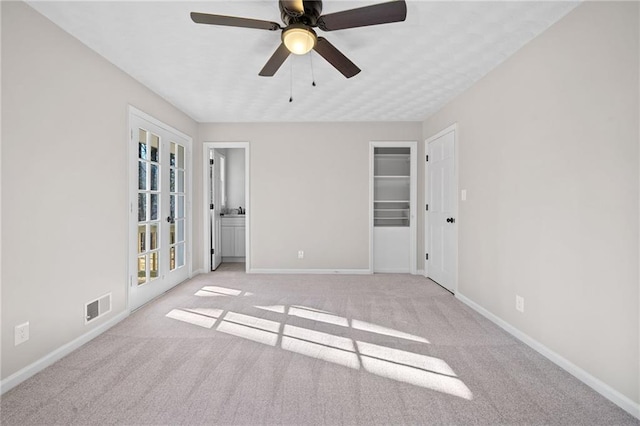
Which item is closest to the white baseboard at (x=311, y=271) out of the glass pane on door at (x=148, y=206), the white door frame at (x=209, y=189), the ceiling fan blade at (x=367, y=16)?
the white door frame at (x=209, y=189)

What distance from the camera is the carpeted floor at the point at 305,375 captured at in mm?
1693

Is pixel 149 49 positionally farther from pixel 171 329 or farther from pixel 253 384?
pixel 253 384

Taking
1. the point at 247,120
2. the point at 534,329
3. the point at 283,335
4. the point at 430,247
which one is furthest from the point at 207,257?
the point at 534,329

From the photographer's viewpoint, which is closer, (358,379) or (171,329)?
(358,379)

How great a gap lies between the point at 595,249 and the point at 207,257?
4.86m

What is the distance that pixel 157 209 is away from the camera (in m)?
3.81

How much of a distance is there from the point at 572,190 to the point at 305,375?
2.23 m

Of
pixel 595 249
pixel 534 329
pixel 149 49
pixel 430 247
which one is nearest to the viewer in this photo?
pixel 595 249

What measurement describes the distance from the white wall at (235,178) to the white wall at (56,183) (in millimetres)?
3516

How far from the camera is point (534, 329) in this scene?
2.48 meters

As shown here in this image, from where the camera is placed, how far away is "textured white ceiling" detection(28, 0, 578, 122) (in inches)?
84.0

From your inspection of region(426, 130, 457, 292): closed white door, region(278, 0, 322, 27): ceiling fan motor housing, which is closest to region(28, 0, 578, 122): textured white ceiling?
region(278, 0, 322, 27): ceiling fan motor housing

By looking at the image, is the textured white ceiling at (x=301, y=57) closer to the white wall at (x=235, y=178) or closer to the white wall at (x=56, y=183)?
the white wall at (x=56, y=183)

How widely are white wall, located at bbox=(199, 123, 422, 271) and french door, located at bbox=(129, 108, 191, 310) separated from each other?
0.99 m
